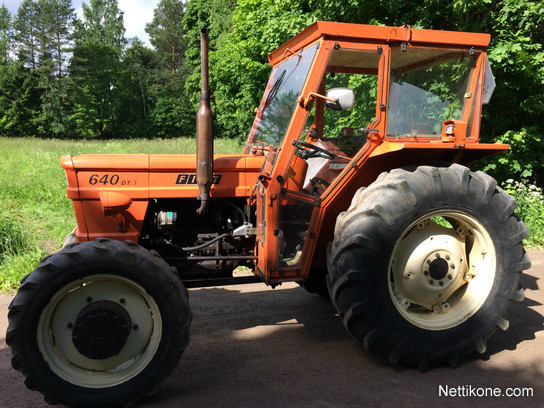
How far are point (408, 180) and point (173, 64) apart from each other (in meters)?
45.3

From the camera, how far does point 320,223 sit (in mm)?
3471

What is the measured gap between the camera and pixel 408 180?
318cm

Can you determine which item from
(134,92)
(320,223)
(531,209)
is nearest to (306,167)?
(320,223)

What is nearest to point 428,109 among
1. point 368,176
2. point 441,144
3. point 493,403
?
point 441,144

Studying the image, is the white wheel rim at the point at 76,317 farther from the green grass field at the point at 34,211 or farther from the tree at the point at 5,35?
the tree at the point at 5,35

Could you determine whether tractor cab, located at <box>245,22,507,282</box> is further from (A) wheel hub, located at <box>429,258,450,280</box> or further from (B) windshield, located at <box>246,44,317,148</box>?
(A) wheel hub, located at <box>429,258,450,280</box>

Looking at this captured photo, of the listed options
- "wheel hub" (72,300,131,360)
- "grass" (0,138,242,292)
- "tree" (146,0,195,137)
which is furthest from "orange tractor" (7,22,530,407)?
"tree" (146,0,195,137)

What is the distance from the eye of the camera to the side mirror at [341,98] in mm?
3127

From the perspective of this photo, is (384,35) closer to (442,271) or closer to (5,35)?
(442,271)

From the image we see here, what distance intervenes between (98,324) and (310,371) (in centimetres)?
151

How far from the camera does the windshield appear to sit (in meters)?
3.41

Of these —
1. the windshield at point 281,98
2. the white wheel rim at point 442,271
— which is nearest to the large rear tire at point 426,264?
the white wheel rim at point 442,271

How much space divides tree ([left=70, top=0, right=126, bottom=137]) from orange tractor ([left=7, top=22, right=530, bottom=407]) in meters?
40.8

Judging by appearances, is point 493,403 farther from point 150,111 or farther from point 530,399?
point 150,111
